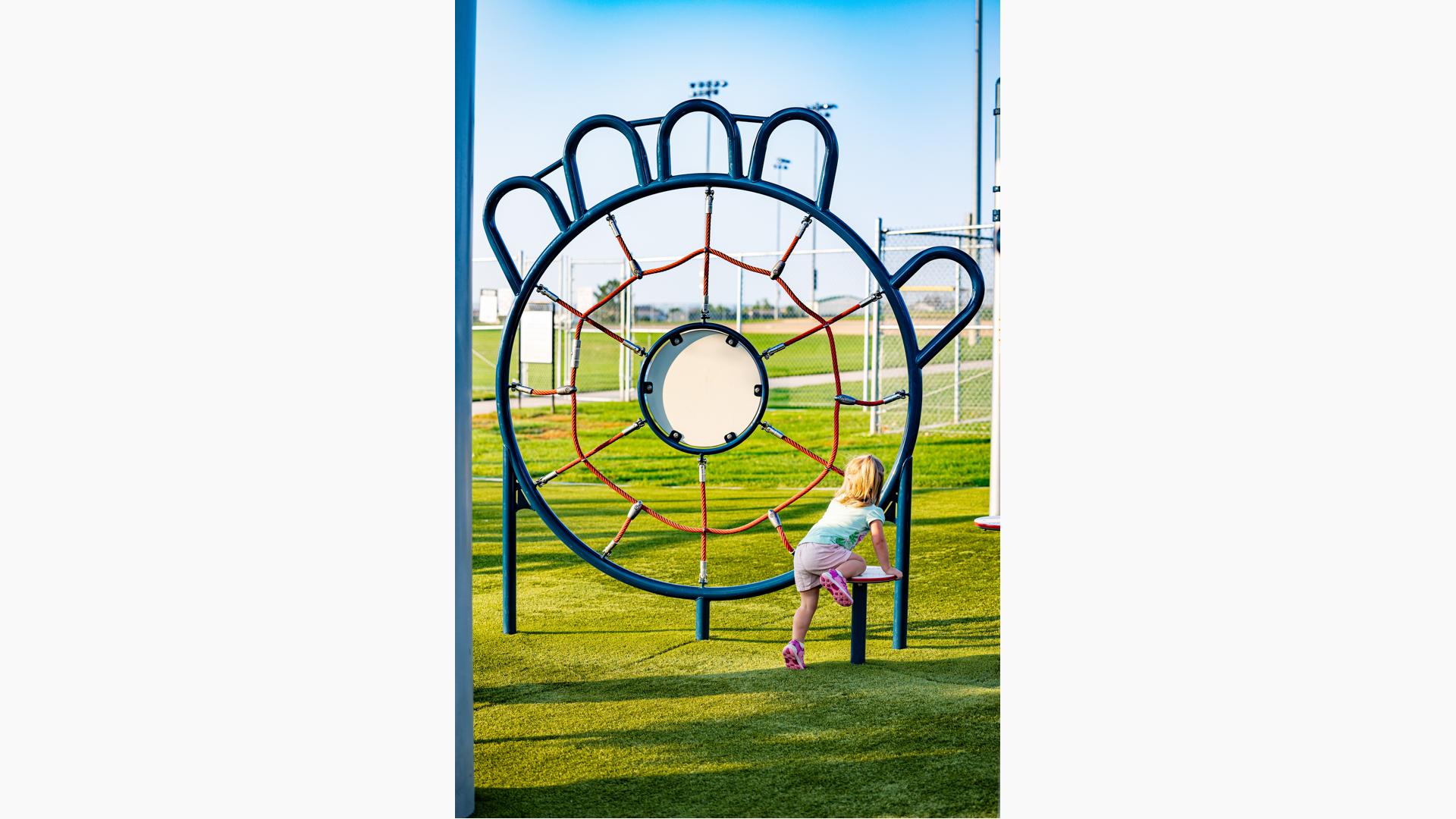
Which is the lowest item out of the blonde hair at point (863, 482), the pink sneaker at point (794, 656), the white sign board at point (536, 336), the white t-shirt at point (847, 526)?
the pink sneaker at point (794, 656)

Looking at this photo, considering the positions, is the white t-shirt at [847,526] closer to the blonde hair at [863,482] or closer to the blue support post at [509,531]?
the blonde hair at [863,482]

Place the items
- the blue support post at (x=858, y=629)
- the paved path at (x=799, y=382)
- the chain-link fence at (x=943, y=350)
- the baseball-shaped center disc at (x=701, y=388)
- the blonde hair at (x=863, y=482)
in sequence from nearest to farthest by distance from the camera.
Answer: the blue support post at (x=858, y=629)
the blonde hair at (x=863, y=482)
the baseball-shaped center disc at (x=701, y=388)
the chain-link fence at (x=943, y=350)
the paved path at (x=799, y=382)

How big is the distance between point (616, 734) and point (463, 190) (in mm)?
1503

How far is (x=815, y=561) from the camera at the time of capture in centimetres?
390

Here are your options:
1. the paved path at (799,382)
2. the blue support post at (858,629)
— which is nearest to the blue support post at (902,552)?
the blue support post at (858,629)

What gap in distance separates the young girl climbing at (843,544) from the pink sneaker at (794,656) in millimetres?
27

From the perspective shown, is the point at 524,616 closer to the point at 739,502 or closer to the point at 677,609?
the point at 677,609

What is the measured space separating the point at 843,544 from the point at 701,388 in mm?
758

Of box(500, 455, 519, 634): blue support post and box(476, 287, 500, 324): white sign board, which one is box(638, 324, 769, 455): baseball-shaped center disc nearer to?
box(500, 455, 519, 634): blue support post

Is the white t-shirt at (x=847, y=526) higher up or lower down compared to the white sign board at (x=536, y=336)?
lower down

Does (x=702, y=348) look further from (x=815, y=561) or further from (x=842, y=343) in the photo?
(x=842, y=343)

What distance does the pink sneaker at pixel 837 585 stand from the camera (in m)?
3.83

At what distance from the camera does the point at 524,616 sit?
4.49 m

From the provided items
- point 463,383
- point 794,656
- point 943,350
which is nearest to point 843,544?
point 794,656
